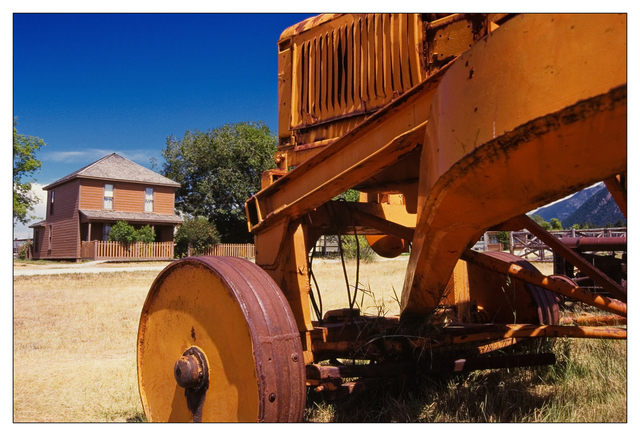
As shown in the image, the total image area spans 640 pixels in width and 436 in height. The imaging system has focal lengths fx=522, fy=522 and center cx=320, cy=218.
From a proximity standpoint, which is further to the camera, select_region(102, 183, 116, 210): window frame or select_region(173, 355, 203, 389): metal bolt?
select_region(102, 183, 116, 210): window frame

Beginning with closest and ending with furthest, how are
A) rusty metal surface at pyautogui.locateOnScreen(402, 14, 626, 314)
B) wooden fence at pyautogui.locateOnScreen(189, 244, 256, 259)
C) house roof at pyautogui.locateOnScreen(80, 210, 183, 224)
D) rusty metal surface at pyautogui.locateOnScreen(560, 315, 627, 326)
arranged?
rusty metal surface at pyautogui.locateOnScreen(402, 14, 626, 314) → rusty metal surface at pyautogui.locateOnScreen(560, 315, 627, 326) → house roof at pyautogui.locateOnScreen(80, 210, 183, 224) → wooden fence at pyautogui.locateOnScreen(189, 244, 256, 259)

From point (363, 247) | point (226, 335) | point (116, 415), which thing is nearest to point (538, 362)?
point (226, 335)

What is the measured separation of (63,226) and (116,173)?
4.62 metres

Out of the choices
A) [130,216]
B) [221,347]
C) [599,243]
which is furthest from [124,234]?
[221,347]

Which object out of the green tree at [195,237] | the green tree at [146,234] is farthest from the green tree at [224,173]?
the green tree at [146,234]

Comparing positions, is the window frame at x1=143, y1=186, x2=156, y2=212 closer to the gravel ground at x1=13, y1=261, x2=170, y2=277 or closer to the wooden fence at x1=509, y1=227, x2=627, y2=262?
the gravel ground at x1=13, y1=261, x2=170, y2=277

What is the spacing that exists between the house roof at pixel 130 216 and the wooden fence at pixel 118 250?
5.91 ft

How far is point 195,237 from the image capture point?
35594 millimetres

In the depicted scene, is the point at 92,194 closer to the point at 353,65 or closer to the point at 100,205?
the point at 100,205

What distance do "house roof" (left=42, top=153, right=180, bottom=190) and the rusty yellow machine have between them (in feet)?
103

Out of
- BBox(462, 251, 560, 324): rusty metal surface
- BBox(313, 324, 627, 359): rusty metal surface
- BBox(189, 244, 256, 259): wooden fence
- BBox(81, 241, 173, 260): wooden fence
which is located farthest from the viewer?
BBox(189, 244, 256, 259): wooden fence

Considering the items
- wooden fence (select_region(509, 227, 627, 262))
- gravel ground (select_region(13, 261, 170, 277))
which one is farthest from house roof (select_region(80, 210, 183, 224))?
wooden fence (select_region(509, 227, 627, 262))

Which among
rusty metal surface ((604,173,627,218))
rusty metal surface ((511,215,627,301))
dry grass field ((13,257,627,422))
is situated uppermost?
rusty metal surface ((604,173,627,218))

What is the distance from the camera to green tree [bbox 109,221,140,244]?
30.8 metres
